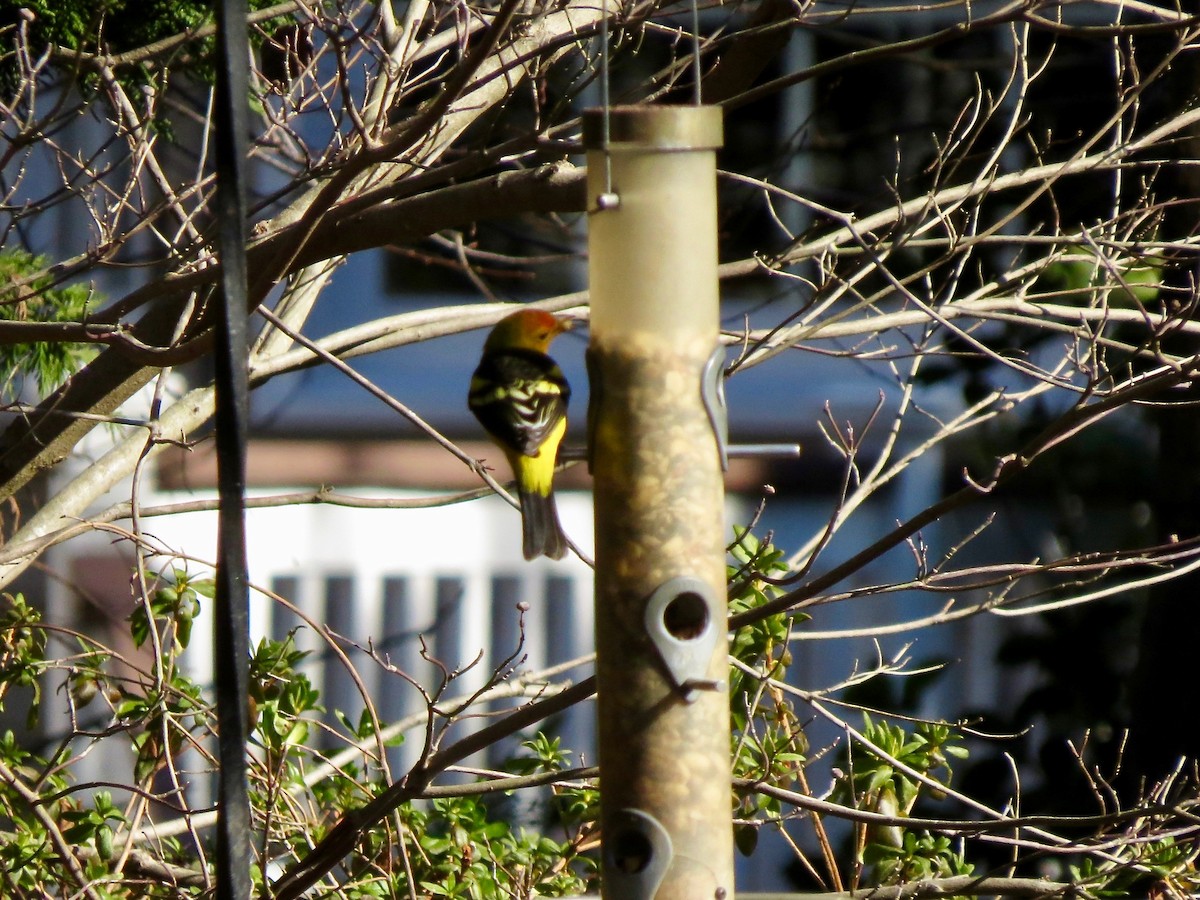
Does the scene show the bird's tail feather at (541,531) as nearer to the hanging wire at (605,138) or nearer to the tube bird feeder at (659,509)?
the tube bird feeder at (659,509)

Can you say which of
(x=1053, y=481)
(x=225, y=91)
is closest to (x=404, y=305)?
(x=1053, y=481)

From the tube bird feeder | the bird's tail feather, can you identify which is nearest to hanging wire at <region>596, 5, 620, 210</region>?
the tube bird feeder

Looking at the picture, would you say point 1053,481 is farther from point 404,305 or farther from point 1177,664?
point 404,305

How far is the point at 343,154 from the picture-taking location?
3.48 m

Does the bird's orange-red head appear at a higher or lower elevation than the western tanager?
higher

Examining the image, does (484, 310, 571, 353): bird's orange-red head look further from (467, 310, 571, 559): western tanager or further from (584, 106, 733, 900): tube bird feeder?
(584, 106, 733, 900): tube bird feeder

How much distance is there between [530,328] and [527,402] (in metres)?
0.22

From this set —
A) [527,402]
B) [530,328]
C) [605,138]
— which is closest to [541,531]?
[527,402]

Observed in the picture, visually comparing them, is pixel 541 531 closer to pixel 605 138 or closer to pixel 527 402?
pixel 527 402

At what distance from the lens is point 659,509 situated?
9.62ft

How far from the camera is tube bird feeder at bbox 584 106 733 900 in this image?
2.82 m

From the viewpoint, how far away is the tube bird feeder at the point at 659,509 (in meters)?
2.82

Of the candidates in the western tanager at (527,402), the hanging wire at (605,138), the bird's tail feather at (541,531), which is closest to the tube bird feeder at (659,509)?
the hanging wire at (605,138)

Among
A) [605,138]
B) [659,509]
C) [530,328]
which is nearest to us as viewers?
[605,138]
